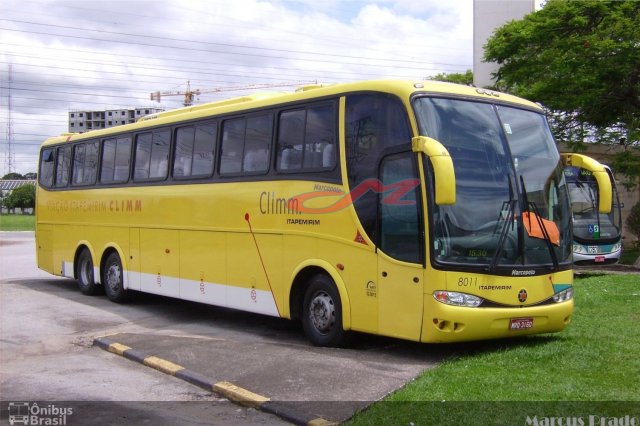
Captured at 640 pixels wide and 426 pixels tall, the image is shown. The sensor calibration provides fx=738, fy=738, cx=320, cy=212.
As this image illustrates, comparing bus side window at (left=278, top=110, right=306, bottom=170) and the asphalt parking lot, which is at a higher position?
bus side window at (left=278, top=110, right=306, bottom=170)

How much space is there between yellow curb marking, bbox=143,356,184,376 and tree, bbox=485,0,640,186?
18314mm

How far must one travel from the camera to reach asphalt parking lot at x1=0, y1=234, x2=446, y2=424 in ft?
24.2

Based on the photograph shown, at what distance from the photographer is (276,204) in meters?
10.8

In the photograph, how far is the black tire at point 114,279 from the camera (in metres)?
15.4

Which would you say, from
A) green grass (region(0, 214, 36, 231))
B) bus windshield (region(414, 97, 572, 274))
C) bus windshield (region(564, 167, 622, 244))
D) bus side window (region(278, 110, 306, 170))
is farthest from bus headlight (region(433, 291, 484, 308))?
green grass (region(0, 214, 36, 231))

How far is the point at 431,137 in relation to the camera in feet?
28.6

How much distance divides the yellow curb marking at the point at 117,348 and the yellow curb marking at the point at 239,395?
8.47ft

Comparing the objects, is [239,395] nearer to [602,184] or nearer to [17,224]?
[602,184]

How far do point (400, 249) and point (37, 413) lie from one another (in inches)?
171

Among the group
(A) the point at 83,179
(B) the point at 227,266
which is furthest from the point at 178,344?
(A) the point at 83,179

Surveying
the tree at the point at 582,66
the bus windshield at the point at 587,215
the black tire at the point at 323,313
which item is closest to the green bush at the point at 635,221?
the tree at the point at 582,66

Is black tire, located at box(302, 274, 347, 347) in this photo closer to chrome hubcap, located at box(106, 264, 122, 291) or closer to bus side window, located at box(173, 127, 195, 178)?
bus side window, located at box(173, 127, 195, 178)

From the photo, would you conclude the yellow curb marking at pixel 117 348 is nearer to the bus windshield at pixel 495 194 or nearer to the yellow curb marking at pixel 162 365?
the yellow curb marking at pixel 162 365

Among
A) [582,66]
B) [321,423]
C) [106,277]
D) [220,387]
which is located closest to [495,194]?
[321,423]
